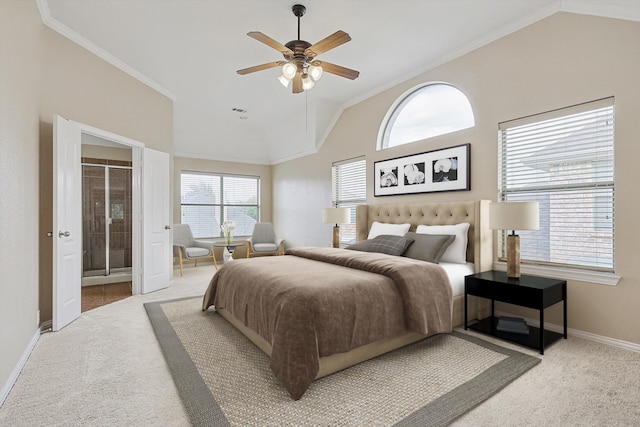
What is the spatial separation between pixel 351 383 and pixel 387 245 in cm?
180

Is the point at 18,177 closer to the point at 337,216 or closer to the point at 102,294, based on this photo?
the point at 102,294

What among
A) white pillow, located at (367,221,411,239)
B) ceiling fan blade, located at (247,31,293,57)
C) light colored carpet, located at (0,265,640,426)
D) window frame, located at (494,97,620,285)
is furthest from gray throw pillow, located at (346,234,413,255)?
ceiling fan blade, located at (247,31,293,57)

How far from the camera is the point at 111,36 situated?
11.2 feet

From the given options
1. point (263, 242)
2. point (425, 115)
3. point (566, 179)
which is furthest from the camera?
point (263, 242)

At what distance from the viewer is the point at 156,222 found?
4594 mm

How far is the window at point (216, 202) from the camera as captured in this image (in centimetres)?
698

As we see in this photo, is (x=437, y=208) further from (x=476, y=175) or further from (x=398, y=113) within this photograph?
(x=398, y=113)

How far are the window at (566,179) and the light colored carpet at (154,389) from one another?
815mm

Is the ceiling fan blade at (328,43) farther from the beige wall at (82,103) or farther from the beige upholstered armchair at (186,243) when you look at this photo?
the beige upholstered armchair at (186,243)

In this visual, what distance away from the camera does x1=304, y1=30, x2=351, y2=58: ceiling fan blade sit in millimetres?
2543

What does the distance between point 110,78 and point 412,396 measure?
182 inches

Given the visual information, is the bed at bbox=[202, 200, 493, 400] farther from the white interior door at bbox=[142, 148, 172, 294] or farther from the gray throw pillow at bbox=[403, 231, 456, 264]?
the white interior door at bbox=[142, 148, 172, 294]

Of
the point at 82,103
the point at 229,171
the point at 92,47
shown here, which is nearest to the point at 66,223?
the point at 82,103

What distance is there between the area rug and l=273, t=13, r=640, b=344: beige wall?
3.23 ft
